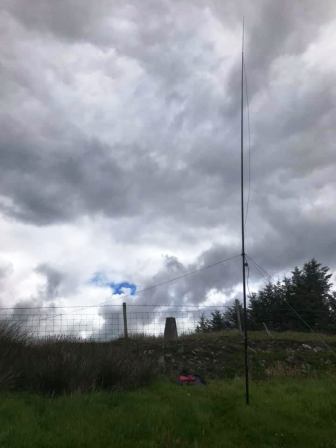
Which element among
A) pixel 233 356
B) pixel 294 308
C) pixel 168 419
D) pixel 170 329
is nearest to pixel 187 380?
pixel 233 356

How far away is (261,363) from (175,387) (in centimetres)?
448

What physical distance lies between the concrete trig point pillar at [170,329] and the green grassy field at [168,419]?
7836 millimetres

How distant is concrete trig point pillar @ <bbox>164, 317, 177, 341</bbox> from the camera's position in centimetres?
1836

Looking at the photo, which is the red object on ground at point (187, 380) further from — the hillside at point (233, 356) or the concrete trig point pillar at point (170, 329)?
the concrete trig point pillar at point (170, 329)

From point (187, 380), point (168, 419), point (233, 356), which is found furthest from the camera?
point (233, 356)

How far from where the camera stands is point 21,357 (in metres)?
10.6

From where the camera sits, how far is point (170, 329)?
1852 cm

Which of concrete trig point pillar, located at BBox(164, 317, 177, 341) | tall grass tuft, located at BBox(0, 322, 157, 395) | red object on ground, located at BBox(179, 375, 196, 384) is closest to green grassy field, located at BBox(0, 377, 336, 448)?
tall grass tuft, located at BBox(0, 322, 157, 395)

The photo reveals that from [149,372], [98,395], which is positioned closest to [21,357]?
[98,395]

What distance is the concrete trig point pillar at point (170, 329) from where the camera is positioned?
18.4 metres

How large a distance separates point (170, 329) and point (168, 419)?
10331 mm

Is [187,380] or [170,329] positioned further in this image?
[170,329]

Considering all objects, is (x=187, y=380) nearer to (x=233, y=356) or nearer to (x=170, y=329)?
(x=233, y=356)

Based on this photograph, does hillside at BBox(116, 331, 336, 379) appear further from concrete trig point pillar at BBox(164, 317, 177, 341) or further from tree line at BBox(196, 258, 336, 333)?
tree line at BBox(196, 258, 336, 333)
